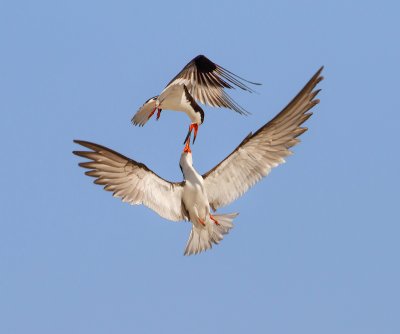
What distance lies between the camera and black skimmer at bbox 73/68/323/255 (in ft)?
39.3

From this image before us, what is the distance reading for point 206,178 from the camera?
12.3 metres

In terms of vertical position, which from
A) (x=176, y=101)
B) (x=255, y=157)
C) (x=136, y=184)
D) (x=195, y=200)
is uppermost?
(x=176, y=101)

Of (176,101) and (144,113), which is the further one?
(144,113)

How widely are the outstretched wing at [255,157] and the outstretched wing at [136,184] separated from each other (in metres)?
0.50

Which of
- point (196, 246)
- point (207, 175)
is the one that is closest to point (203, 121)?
point (207, 175)

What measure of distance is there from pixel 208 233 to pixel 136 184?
1.19 metres

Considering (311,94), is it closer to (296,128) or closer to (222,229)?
(296,128)

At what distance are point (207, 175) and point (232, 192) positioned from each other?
16.1 inches

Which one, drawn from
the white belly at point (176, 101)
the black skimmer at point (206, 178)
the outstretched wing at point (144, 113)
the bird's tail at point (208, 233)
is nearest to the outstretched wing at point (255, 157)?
the black skimmer at point (206, 178)

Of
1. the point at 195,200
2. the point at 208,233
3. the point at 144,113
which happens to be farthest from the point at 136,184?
the point at 144,113

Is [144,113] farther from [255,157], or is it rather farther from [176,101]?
[255,157]

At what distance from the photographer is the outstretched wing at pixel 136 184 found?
11.9 meters

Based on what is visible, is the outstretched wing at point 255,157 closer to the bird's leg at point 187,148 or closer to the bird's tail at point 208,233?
the bird's tail at point 208,233

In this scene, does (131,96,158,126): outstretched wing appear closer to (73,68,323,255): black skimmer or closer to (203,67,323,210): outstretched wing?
(73,68,323,255): black skimmer
